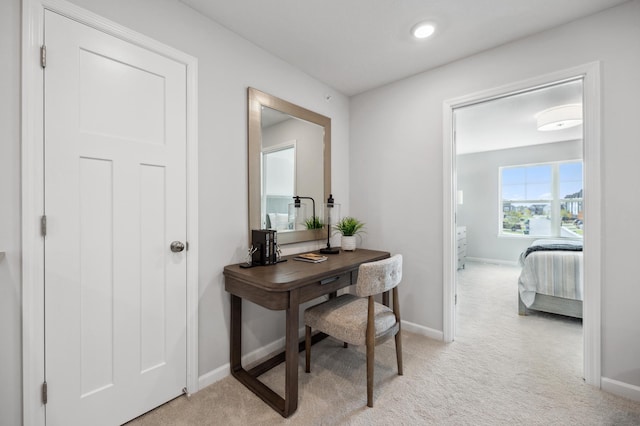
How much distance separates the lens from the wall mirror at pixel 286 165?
210 centimetres

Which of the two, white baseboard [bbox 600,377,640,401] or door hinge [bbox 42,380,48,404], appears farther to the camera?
white baseboard [bbox 600,377,640,401]

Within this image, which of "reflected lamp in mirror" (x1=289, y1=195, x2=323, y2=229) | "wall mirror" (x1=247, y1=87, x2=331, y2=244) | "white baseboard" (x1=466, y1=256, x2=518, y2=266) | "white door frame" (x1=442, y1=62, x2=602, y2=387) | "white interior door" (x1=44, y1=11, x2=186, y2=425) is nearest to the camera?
"white interior door" (x1=44, y1=11, x2=186, y2=425)

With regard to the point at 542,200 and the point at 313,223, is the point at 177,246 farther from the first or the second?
the point at 542,200

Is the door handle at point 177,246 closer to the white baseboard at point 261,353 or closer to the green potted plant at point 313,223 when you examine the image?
the white baseboard at point 261,353

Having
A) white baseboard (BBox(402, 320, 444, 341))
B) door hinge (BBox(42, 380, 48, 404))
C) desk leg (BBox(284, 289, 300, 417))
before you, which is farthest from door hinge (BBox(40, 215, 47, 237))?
white baseboard (BBox(402, 320, 444, 341))

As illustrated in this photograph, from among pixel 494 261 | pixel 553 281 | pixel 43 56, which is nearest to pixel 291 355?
pixel 43 56

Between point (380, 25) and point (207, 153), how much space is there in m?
1.50

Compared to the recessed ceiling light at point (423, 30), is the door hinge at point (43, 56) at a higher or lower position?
lower

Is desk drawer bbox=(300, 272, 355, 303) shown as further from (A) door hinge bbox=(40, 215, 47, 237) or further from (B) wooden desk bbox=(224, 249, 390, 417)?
(A) door hinge bbox=(40, 215, 47, 237)

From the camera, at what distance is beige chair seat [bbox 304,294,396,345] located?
1701 millimetres

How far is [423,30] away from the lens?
1950mm

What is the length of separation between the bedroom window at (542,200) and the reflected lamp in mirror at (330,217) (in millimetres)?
4772

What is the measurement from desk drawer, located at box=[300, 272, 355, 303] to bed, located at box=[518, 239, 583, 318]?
229 centimetres

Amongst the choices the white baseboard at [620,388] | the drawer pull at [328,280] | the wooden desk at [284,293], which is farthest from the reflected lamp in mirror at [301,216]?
the white baseboard at [620,388]
